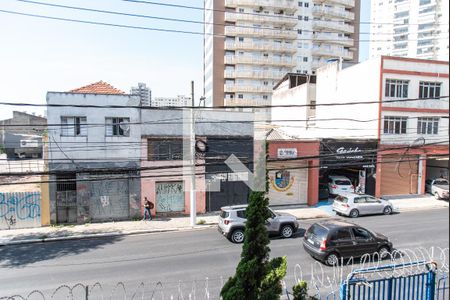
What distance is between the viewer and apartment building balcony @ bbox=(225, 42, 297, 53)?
50.8 m

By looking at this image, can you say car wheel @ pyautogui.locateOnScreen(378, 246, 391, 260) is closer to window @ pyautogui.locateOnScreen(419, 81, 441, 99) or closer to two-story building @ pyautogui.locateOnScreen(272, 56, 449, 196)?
two-story building @ pyautogui.locateOnScreen(272, 56, 449, 196)

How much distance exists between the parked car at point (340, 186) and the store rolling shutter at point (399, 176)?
10.6 ft

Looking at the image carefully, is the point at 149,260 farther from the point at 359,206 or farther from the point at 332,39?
the point at 332,39

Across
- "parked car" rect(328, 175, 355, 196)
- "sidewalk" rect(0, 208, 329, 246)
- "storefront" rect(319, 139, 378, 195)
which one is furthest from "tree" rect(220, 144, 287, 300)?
"parked car" rect(328, 175, 355, 196)

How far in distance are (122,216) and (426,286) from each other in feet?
51.7

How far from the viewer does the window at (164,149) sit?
18.9m

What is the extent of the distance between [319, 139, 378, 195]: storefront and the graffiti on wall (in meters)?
18.5

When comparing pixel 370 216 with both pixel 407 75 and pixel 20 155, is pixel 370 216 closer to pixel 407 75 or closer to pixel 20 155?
pixel 407 75

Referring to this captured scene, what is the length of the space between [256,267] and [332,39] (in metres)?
57.3

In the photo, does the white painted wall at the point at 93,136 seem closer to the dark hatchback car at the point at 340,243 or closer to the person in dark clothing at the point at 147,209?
the person in dark clothing at the point at 147,209

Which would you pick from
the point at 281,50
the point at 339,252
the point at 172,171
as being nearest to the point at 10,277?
the point at 172,171

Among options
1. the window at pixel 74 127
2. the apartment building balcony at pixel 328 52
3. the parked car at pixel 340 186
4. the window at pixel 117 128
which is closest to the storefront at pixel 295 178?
the parked car at pixel 340 186

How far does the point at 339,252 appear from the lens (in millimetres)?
10938

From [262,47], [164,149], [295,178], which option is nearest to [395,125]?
[295,178]
